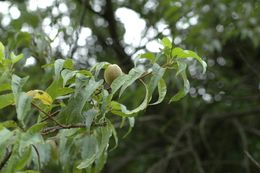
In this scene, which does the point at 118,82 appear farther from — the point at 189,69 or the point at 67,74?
the point at 189,69

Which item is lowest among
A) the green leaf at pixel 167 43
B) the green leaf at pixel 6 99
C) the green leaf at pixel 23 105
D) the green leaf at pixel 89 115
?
the green leaf at pixel 89 115

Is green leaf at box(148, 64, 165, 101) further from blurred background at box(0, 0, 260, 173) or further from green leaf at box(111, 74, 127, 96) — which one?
blurred background at box(0, 0, 260, 173)

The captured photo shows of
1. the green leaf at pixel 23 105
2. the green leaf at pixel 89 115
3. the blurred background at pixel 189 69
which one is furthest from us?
the blurred background at pixel 189 69

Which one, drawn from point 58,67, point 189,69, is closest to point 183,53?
point 58,67

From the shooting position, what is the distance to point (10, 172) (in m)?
1.18

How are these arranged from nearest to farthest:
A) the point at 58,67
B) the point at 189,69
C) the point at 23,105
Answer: the point at 23,105 < the point at 58,67 < the point at 189,69

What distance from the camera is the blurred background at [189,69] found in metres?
2.70

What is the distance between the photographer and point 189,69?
3.00 m

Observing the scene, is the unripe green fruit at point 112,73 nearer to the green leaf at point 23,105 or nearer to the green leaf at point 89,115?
the green leaf at point 89,115

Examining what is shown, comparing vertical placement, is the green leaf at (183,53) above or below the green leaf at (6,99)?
above

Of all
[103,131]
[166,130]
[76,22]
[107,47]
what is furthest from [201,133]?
[103,131]

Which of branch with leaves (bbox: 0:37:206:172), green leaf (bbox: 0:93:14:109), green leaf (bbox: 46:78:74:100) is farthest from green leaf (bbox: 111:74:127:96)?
green leaf (bbox: 0:93:14:109)

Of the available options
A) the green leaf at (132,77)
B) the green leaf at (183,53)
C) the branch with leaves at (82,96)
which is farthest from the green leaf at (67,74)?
the green leaf at (183,53)

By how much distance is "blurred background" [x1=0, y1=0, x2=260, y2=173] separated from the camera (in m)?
2.70
